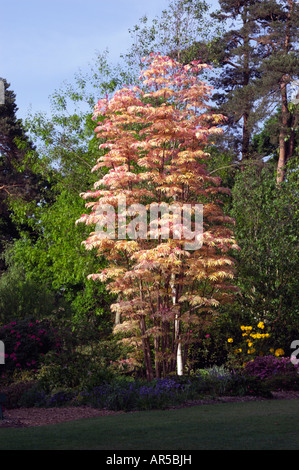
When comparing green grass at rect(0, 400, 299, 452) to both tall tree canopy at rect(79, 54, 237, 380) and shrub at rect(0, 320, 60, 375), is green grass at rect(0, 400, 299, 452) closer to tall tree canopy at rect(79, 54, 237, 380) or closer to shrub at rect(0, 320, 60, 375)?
tall tree canopy at rect(79, 54, 237, 380)

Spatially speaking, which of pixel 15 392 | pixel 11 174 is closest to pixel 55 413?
pixel 15 392

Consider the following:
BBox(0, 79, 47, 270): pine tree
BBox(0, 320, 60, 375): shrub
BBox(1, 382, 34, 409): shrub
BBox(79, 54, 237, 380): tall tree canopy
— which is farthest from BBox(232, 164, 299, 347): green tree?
BBox(0, 79, 47, 270): pine tree

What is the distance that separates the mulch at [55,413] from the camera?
24.8 feet

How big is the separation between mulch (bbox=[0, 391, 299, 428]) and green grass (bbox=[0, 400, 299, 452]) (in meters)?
0.65

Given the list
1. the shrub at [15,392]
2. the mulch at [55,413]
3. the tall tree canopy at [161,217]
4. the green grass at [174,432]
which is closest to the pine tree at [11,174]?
the tall tree canopy at [161,217]

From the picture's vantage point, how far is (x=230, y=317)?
1329 cm

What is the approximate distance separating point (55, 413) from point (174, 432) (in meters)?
3.00

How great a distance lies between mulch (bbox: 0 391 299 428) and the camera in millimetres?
7566

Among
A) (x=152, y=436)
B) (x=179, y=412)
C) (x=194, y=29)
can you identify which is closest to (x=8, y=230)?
(x=194, y=29)

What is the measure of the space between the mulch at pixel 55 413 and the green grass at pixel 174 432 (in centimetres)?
65

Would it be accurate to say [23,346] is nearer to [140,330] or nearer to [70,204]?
[140,330]

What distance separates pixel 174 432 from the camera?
19.4ft

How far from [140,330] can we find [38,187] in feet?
49.1

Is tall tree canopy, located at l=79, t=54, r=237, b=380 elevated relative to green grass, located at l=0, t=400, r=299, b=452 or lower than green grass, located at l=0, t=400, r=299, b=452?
elevated
